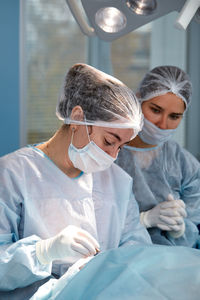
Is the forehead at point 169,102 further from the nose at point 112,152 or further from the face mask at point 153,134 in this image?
the nose at point 112,152

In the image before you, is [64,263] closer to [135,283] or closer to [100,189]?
[100,189]

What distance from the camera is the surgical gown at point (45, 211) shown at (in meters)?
1.40

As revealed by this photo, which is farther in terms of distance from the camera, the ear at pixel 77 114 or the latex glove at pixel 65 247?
the ear at pixel 77 114

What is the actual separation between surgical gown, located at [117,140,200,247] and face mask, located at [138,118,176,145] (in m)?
0.06

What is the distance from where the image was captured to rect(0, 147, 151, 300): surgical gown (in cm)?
140

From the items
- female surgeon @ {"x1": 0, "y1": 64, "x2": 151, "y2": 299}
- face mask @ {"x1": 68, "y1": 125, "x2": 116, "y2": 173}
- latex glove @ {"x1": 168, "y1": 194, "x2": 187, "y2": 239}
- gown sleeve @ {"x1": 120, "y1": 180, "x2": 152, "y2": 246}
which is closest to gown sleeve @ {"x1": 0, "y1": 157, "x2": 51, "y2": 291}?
female surgeon @ {"x1": 0, "y1": 64, "x2": 151, "y2": 299}

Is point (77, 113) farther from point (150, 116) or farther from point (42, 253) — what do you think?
point (150, 116)

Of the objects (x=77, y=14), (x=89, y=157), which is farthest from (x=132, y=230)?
(x=77, y=14)

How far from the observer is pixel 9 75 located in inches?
97.1

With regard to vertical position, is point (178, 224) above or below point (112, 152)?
below

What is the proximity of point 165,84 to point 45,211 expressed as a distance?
0.94 metres

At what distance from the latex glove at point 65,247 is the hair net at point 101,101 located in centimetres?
41

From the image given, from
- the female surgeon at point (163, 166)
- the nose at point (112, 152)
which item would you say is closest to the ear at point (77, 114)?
the nose at point (112, 152)

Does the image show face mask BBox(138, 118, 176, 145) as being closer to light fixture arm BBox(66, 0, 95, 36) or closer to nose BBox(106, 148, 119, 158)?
nose BBox(106, 148, 119, 158)
